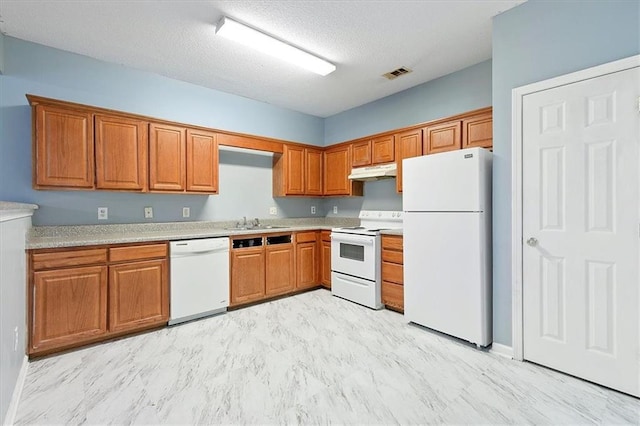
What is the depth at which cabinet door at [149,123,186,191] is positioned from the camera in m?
3.16

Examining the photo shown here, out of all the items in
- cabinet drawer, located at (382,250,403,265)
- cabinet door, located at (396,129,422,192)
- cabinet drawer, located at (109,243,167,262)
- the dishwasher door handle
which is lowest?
cabinet drawer, located at (382,250,403,265)

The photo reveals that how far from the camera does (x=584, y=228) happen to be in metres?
2.02

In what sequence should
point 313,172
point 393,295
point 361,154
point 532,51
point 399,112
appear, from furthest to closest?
point 313,172 < point 361,154 < point 399,112 < point 393,295 < point 532,51

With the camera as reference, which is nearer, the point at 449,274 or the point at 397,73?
the point at 449,274

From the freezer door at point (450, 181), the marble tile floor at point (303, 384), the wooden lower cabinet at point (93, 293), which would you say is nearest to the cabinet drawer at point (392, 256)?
the freezer door at point (450, 181)

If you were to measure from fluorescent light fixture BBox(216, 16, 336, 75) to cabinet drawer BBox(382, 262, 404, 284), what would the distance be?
90.5 inches

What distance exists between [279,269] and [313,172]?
166cm

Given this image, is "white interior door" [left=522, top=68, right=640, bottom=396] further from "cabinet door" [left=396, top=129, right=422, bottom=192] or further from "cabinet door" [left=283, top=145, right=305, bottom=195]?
"cabinet door" [left=283, top=145, right=305, bottom=195]

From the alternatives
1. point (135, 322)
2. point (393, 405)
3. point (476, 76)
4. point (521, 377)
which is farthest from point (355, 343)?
point (476, 76)

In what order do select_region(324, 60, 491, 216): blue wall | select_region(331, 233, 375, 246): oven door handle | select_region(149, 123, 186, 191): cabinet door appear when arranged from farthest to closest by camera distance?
select_region(331, 233, 375, 246): oven door handle < select_region(324, 60, 491, 216): blue wall < select_region(149, 123, 186, 191): cabinet door

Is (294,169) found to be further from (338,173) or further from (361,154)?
(361,154)

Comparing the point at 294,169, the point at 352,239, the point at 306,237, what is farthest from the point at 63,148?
the point at 352,239

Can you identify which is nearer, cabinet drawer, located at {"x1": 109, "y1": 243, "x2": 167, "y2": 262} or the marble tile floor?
the marble tile floor

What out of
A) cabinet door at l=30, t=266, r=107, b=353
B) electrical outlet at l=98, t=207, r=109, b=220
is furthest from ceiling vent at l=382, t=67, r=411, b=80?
cabinet door at l=30, t=266, r=107, b=353
